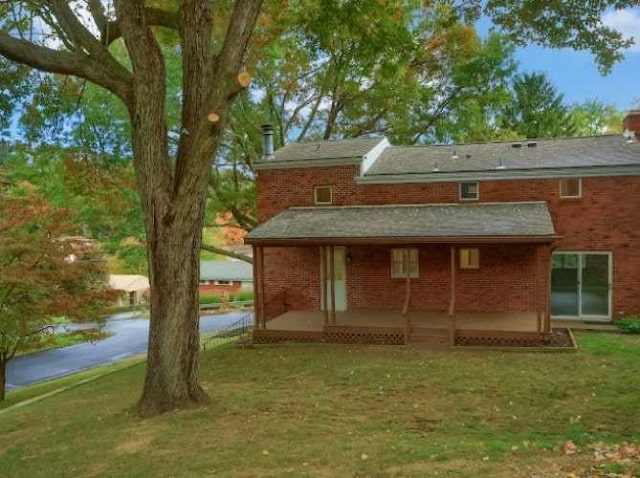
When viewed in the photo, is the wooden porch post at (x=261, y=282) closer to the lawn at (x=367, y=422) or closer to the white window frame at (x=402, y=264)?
the lawn at (x=367, y=422)

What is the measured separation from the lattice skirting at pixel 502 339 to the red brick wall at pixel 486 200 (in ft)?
10.3

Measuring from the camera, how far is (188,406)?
9.54 meters

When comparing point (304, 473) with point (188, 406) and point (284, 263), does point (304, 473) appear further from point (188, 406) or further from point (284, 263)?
point (284, 263)

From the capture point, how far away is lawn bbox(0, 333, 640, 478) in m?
6.51

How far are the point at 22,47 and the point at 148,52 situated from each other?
71.3 inches

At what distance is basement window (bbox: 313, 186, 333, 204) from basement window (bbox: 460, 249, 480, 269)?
459 cm

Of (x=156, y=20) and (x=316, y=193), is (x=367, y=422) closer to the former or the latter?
(x=156, y=20)

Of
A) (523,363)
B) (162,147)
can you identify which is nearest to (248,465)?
(162,147)

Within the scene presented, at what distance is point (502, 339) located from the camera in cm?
1420

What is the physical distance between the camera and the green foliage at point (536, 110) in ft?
133

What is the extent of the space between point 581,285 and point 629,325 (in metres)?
1.78

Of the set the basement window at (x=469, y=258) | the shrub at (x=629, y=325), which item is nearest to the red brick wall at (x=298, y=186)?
the basement window at (x=469, y=258)

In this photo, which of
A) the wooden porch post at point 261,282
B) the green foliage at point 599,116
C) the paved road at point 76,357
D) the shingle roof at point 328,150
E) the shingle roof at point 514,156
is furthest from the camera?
the green foliage at point 599,116

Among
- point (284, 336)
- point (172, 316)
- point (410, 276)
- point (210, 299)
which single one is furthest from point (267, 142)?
point (210, 299)
